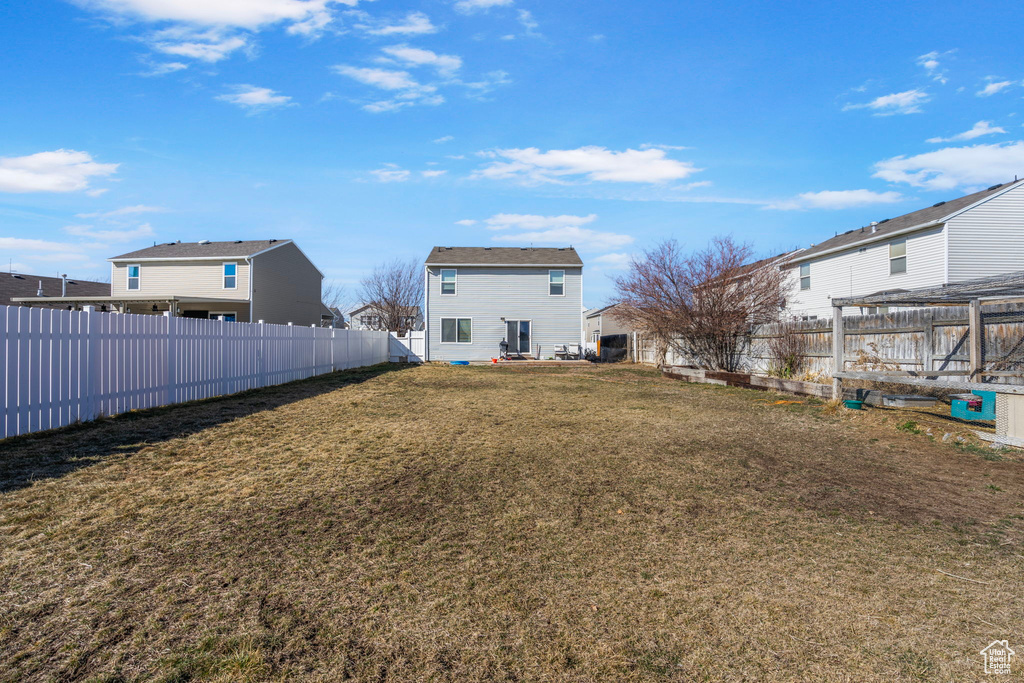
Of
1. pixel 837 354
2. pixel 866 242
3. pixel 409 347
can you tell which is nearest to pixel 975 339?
pixel 837 354

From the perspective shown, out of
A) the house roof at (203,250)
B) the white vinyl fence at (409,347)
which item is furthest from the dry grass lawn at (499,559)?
the house roof at (203,250)

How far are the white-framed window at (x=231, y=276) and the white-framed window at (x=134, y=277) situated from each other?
4899 mm

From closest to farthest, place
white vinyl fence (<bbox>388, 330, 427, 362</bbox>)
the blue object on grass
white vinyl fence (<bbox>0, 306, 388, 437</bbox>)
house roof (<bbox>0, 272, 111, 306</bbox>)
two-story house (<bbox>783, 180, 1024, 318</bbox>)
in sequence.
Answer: white vinyl fence (<bbox>0, 306, 388, 437</bbox>) → the blue object on grass → two-story house (<bbox>783, 180, 1024, 318</bbox>) → white vinyl fence (<bbox>388, 330, 427, 362</bbox>) → house roof (<bbox>0, 272, 111, 306</bbox>)

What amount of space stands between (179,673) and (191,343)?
9.56 metres

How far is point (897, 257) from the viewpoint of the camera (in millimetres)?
20609

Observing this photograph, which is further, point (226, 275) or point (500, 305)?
point (500, 305)

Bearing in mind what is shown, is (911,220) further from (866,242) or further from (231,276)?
(231,276)

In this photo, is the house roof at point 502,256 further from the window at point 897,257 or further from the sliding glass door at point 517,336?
the window at point 897,257

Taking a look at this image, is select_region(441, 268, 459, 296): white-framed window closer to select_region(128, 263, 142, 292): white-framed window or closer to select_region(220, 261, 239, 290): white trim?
select_region(220, 261, 239, 290): white trim

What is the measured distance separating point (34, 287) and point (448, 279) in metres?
25.1

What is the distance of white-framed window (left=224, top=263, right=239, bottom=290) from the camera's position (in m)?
27.6

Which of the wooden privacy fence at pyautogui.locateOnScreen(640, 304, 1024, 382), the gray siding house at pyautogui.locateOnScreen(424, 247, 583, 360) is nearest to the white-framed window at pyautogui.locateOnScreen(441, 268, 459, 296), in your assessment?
the gray siding house at pyautogui.locateOnScreen(424, 247, 583, 360)

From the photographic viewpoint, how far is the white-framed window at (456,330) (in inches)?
1109

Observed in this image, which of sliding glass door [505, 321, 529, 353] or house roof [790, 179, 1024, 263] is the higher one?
house roof [790, 179, 1024, 263]
